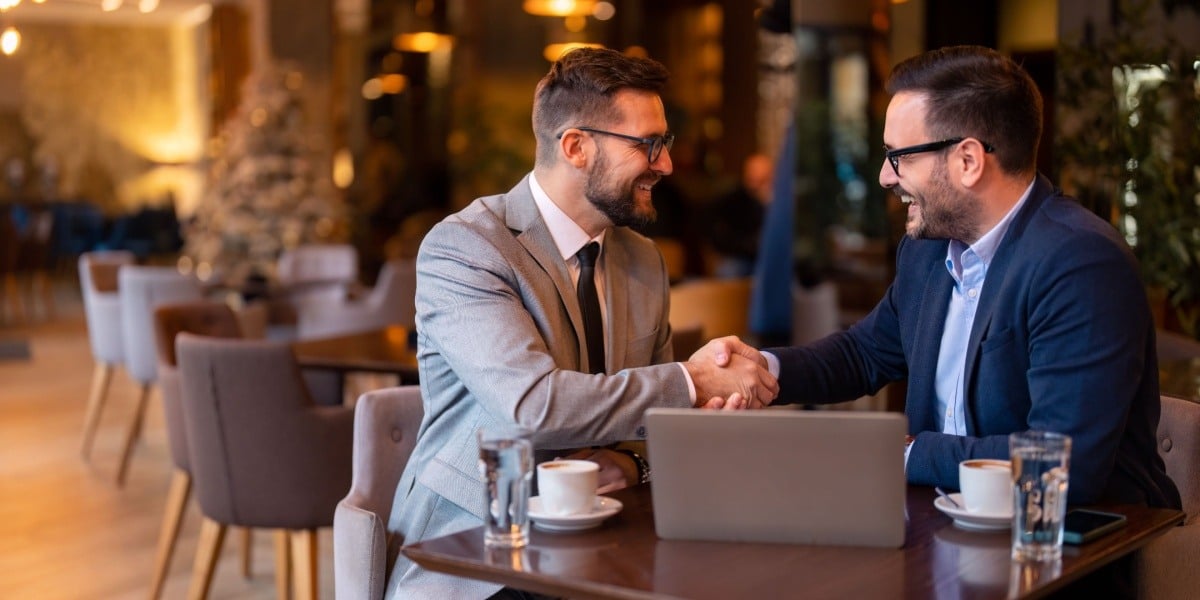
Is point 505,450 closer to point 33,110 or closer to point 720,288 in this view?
point 720,288

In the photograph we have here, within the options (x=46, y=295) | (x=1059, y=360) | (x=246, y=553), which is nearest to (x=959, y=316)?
(x=1059, y=360)

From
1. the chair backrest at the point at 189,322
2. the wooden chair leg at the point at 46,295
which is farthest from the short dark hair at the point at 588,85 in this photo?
the wooden chair leg at the point at 46,295

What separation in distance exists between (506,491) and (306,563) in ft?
6.24

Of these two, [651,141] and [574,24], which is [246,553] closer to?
[651,141]

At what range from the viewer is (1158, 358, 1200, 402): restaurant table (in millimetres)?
2906

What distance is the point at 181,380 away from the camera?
3.56 m

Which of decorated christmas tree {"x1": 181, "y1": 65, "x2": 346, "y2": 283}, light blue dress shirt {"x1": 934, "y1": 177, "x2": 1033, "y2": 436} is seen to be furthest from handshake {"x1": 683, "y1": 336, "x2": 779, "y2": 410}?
decorated christmas tree {"x1": 181, "y1": 65, "x2": 346, "y2": 283}

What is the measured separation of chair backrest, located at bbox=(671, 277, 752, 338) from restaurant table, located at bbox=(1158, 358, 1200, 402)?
7.79 ft

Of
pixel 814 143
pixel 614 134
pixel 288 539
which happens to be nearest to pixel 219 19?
pixel 814 143

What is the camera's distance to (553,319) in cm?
239

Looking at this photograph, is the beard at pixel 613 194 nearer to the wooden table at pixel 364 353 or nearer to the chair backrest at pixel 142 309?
the wooden table at pixel 364 353

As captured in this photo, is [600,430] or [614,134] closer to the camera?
[600,430]

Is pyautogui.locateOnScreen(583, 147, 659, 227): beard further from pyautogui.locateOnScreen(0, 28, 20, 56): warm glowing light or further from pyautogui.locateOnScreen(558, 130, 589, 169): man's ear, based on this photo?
pyautogui.locateOnScreen(0, 28, 20, 56): warm glowing light

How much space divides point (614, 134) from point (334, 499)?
1.50 meters
